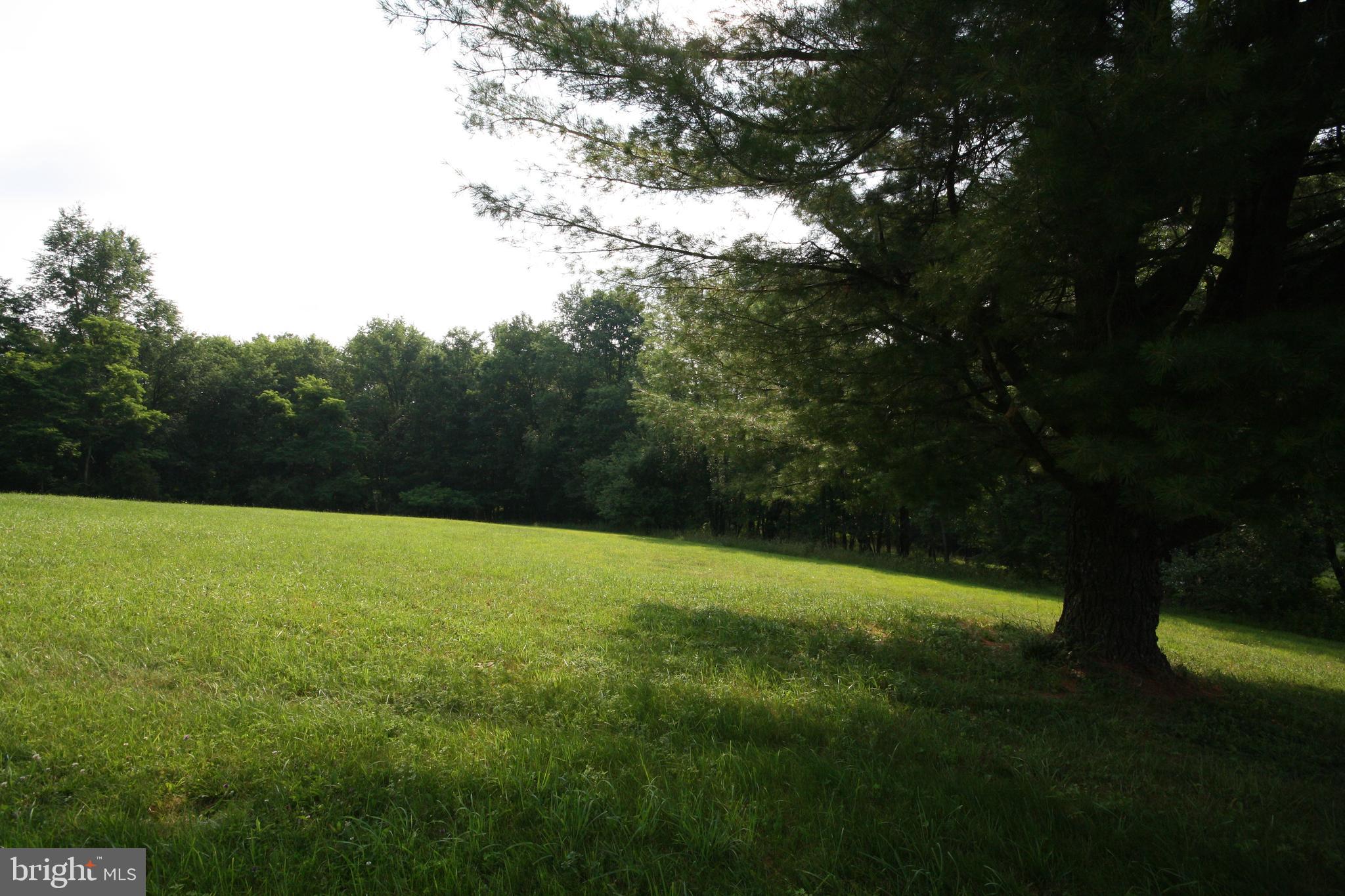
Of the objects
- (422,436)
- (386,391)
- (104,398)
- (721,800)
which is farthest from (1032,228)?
(386,391)

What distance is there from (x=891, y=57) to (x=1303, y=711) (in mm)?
7689

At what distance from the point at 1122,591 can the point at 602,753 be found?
605 cm

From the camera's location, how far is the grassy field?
8.31 feet

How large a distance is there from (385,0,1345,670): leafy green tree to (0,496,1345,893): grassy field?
1722 millimetres

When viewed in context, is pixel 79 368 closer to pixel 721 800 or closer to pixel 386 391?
pixel 386 391

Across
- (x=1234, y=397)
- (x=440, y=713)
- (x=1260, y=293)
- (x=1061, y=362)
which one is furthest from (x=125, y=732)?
(x=1260, y=293)

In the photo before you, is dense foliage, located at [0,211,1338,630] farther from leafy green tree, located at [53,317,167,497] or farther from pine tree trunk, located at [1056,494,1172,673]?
pine tree trunk, located at [1056,494,1172,673]

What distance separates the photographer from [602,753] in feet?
11.1

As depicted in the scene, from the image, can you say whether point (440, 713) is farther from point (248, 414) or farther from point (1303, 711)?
point (248, 414)

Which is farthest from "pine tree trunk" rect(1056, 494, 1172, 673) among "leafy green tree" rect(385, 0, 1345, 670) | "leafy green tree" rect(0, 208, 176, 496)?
"leafy green tree" rect(0, 208, 176, 496)

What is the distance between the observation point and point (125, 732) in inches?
128

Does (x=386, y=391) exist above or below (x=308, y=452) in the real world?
above

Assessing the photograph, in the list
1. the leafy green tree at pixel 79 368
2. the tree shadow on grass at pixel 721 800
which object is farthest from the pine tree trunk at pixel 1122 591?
the leafy green tree at pixel 79 368

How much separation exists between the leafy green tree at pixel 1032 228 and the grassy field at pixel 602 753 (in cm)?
172
